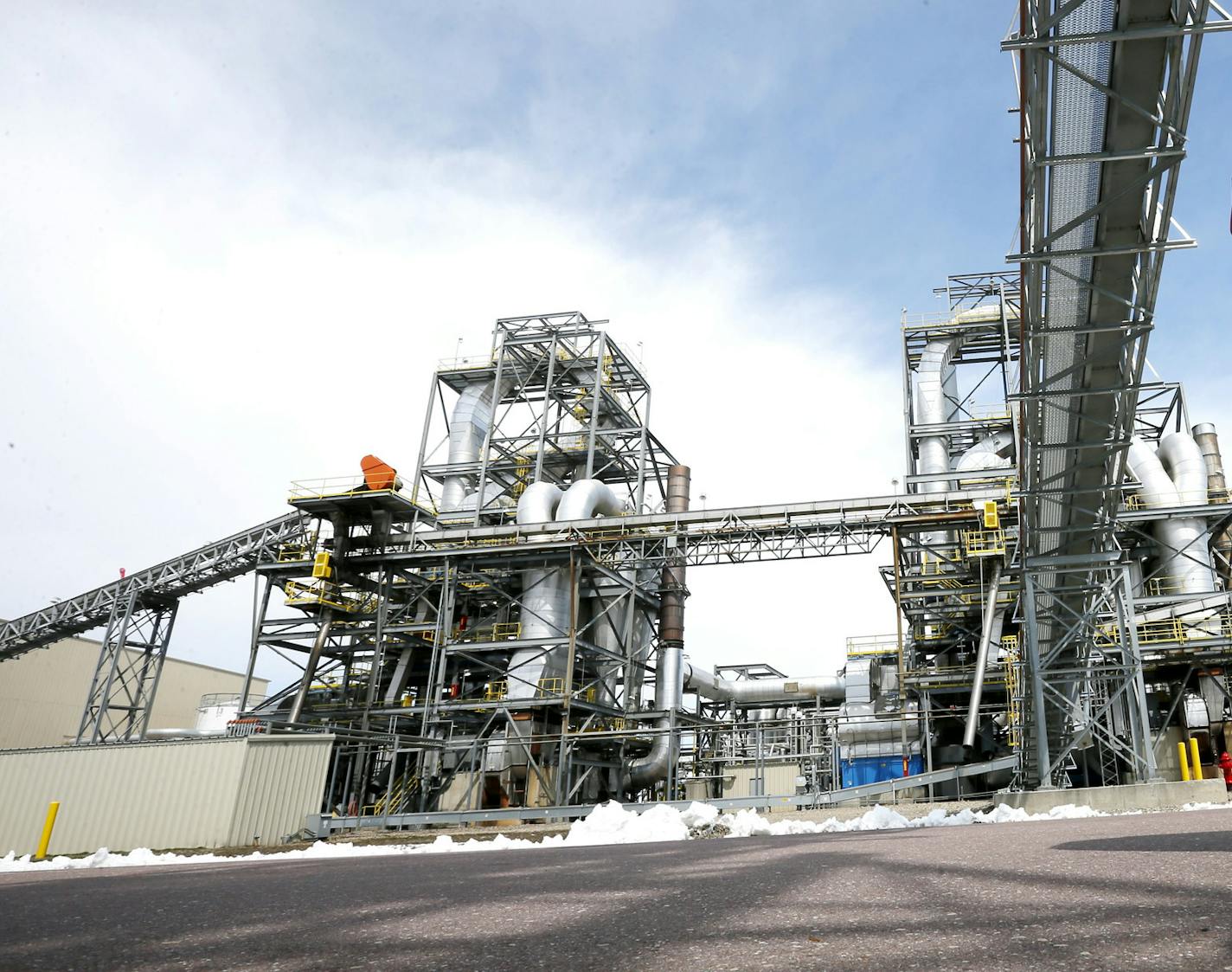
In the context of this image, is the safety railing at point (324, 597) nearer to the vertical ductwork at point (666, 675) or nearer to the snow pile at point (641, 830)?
the vertical ductwork at point (666, 675)

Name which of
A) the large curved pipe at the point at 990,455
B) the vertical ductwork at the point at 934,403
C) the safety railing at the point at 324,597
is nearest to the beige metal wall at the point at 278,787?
the safety railing at the point at 324,597

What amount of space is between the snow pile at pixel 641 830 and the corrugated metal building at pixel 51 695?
101ft

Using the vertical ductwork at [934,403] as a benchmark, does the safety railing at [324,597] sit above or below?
below

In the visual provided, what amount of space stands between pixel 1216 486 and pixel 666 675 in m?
19.2

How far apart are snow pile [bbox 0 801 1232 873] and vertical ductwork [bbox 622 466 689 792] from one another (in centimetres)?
1355

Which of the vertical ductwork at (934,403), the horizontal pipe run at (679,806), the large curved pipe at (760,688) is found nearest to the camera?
the horizontal pipe run at (679,806)

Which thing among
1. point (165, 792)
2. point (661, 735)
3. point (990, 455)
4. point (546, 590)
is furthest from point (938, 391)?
point (165, 792)

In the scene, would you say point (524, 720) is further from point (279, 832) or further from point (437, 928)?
point (437, 928)

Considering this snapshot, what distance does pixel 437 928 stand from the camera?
347cm

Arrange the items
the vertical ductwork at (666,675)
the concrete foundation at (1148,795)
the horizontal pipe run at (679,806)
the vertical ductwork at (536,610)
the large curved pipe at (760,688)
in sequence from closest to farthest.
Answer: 1. the concrete foundation at (1148,795)
2. the horizontal pipe run at (679,806)
3. the vertical ductwork at (536,610)
4. the vertical ductwork at (666,675)
5. the large curved pipe at (760,688)

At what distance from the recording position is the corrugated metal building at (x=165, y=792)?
662 inches

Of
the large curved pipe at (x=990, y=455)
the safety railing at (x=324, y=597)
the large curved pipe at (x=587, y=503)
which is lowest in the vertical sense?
the safety railing at (x=324, y=597)

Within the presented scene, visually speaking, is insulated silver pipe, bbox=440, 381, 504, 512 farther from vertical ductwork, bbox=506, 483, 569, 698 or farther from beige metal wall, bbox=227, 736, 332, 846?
beige metal wall, bbox=227, 736, 332, 846

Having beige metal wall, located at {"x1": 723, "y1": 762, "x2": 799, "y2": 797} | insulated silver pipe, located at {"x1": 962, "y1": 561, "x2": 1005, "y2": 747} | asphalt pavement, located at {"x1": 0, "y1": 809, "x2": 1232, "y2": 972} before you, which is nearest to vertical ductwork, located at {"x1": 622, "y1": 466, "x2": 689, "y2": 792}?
beige metal wall, located at {"x1": 723, "y1": 762, "x2": 799, "y2": 797}
